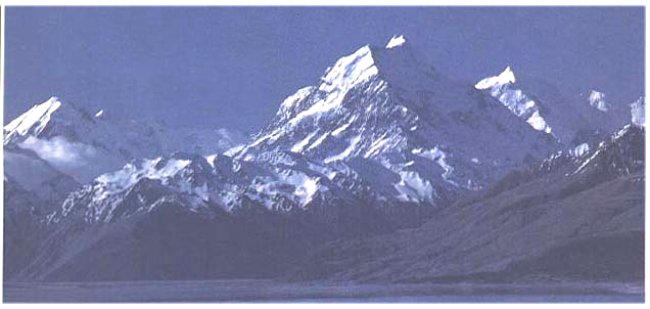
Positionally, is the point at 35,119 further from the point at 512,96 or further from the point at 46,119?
the point at 512,96

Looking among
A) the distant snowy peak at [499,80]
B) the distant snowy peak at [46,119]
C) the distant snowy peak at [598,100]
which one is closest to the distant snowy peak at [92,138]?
the distant snowy peak at [46,119]

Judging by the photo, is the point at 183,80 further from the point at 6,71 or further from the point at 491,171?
the point at 491,171

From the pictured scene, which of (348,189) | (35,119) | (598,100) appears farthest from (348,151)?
(35,119)

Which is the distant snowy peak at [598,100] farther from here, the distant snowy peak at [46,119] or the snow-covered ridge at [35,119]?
the snow-covered ridge at [35,119]

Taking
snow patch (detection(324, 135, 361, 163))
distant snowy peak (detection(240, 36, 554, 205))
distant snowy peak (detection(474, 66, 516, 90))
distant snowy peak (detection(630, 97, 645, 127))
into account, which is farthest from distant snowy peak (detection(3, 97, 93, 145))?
distant snowy peak (detection(630, 97, 645, 127))

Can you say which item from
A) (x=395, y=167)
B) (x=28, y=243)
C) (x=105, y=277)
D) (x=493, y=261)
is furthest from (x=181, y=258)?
(x=493, y=261)

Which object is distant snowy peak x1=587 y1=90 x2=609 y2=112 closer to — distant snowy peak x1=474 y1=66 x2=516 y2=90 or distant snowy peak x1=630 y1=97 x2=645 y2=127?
distant snowy peak x1=630 y1=97 x2=645 y2=127

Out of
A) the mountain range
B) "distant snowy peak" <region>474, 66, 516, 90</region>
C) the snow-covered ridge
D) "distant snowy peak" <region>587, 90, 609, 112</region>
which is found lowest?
the mountain range
